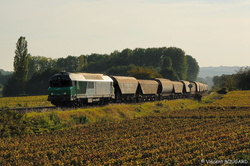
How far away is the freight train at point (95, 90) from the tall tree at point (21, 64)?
42827 mm

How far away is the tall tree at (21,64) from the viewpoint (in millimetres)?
95938

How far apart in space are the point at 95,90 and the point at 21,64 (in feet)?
193

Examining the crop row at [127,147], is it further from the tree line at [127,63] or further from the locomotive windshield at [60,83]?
the tree line at [127,63]

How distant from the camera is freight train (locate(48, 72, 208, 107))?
124 feet

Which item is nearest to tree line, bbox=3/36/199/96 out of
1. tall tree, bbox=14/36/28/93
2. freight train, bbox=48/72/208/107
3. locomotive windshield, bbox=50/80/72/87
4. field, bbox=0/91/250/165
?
tall tree, bbox=14/36/28/93

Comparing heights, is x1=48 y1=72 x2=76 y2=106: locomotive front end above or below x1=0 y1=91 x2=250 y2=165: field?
above

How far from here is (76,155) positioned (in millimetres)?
18312

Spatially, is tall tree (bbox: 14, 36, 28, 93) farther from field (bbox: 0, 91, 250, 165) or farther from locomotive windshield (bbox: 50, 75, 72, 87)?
field (bbox: 0, 91, 250, 165)

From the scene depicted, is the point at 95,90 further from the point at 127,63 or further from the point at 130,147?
the point at 127,63

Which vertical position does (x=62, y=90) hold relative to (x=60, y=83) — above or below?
below

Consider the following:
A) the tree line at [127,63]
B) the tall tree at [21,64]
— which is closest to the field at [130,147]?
the tall tree at [21,64]

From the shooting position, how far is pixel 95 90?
42312 millimetres

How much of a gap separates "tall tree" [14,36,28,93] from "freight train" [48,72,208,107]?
42.8m

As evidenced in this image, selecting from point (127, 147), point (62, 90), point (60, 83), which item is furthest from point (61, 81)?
point (127, 147)
